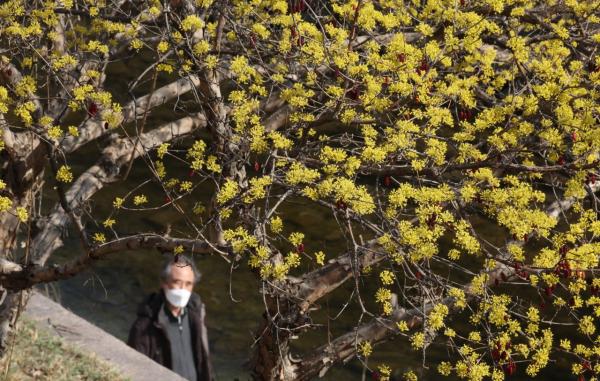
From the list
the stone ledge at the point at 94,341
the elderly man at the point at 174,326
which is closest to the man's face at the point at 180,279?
the elderly man at the point at 174,326

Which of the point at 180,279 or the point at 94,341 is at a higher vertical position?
the point at 180,279

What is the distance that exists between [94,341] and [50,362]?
0.56 meters

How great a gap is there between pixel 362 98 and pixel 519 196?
991 millimetres

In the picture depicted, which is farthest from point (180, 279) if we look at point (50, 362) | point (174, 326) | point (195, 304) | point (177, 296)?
point (50, 362)

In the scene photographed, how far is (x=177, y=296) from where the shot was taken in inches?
289

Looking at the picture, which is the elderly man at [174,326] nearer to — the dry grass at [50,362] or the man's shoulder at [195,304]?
the man's shoulder at [195,304]

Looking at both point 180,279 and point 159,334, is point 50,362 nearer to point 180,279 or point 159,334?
point 159,334

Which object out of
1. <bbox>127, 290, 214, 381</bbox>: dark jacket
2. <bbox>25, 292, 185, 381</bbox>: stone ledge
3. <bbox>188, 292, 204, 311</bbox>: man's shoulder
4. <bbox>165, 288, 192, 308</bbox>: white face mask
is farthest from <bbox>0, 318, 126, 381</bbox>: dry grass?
<bbox>188, 292, 204, 311</bbox>: man's shoulder

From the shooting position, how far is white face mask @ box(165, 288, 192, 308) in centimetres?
733

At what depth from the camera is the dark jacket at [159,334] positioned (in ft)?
24.1

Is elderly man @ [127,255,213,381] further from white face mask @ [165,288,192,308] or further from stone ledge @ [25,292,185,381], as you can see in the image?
stone ledge @ [25,292,185,381]

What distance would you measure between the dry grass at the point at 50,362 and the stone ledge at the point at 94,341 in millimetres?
97

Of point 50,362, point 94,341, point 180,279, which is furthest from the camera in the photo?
point 180,279

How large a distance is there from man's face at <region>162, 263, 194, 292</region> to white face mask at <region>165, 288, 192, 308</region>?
3cm
